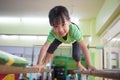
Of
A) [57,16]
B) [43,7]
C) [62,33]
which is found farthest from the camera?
[43,7]

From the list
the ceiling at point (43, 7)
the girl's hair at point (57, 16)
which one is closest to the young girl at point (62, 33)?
the girl's hair at point (57, 16)

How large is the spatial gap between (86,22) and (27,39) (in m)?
2.53

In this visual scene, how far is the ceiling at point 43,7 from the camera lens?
6.14 meters

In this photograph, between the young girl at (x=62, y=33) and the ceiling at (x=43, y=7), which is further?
the ceiling at (x=43, y=7)

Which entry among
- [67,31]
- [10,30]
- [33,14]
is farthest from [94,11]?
[67,31]

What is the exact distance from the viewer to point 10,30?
27.6 feet

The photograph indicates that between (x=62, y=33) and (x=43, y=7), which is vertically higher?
(x=43, y=7)

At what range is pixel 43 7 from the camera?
666cm

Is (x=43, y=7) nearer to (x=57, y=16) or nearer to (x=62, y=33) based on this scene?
(x=62, y=33)

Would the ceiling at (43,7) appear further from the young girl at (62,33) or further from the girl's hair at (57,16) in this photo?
the girl's hair at (57,16)

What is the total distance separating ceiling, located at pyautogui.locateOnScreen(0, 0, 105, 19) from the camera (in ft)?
20.2

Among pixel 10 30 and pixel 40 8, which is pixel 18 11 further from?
pixel 10 30

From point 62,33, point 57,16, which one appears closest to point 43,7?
point 62,33

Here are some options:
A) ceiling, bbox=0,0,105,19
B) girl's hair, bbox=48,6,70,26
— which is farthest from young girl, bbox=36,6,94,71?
ceiling, bbox=0,0,105,19
